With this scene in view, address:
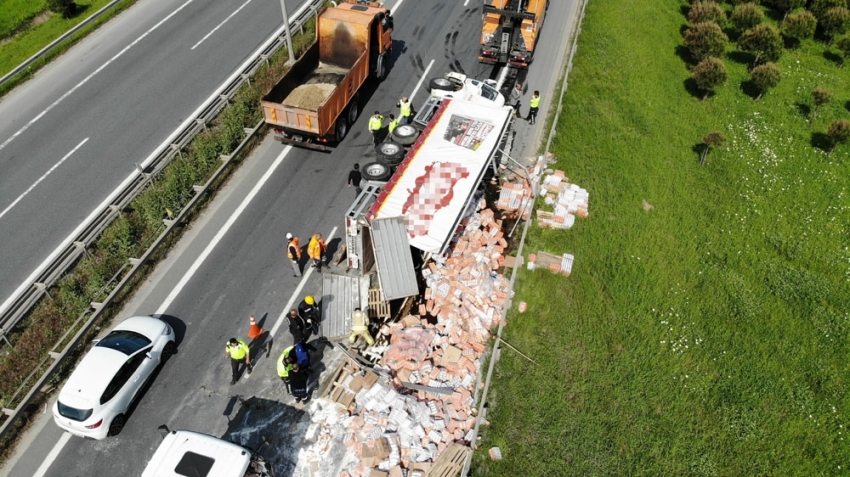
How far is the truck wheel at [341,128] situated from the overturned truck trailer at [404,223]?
4313 mm

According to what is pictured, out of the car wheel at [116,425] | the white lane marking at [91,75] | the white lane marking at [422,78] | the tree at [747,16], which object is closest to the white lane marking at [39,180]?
the white lane marking at [91,75]

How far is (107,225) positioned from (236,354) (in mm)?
7056

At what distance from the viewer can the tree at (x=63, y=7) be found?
86.4 feet

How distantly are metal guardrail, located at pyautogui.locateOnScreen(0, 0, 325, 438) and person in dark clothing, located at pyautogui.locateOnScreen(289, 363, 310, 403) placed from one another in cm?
614

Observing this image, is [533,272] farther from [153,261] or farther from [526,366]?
[153,261]

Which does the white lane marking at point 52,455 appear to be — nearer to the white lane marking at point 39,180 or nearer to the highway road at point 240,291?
the highway road at point 240,291

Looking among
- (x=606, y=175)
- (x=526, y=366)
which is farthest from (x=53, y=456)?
(x=606, y=175)

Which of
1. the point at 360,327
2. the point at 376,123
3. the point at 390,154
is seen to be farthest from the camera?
the point at 376,123

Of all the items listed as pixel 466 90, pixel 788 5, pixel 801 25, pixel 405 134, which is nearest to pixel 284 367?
pixel 405 134

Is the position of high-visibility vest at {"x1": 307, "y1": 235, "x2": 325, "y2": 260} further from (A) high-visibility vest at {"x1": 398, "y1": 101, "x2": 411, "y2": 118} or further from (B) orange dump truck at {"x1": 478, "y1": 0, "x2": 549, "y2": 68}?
(B) orange dump truck at {"x1": 478, "y1": 0, "x2": 549, "y2": 68}

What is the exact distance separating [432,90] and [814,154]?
16.1 m

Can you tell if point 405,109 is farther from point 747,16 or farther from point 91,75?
point 747,16

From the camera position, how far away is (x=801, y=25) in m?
28.6

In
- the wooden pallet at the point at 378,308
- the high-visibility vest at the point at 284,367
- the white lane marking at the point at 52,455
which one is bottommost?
the white lane marking at the point at 52,455
